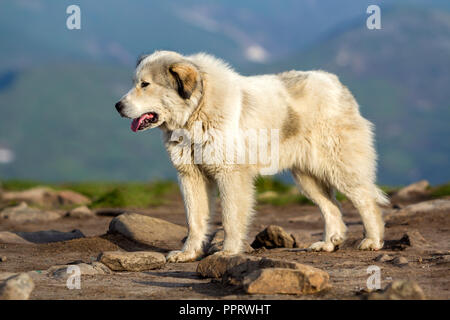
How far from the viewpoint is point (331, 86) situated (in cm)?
796

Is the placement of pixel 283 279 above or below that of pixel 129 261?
below

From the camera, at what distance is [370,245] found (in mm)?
7707

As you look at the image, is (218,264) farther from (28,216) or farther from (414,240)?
(28,216)

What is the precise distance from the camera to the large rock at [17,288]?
4598mm

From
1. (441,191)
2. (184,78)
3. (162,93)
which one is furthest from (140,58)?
(441,191)

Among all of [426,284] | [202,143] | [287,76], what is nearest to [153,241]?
[202,143]

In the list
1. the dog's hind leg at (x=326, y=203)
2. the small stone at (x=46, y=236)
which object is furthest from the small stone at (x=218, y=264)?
the small stone at (x=46, y=236)

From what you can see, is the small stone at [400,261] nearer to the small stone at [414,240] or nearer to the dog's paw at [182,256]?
the small stone at [414,240]

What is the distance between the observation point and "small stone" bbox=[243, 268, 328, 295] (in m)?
4.86

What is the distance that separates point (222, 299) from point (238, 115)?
284cm

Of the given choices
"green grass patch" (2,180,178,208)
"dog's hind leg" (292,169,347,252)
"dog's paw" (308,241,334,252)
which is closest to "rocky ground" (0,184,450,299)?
"dog's paw" (308,241,334,252)

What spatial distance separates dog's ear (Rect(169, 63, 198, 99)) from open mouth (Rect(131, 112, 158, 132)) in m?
0.41

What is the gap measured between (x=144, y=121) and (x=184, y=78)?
26.1 inches
